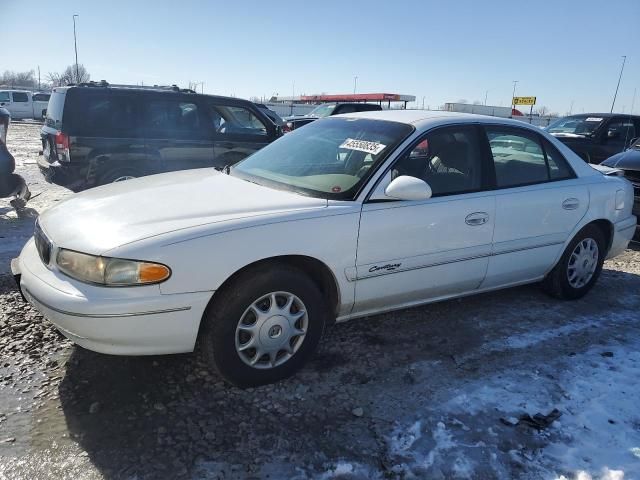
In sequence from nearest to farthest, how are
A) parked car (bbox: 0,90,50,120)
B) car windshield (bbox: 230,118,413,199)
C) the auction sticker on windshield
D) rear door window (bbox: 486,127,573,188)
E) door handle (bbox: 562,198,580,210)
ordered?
1. car windshield (bbox: 230,118,413,199)
2. the auction sticker on windshield
3. rear door window (bbox: 486,127,573,188)
4. door handle (bbox: 562,198,580,210)
5. parked car (bbox: 0,90,50,120)

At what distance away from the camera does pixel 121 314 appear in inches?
97.0

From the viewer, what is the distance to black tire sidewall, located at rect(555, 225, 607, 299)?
4.34 meters

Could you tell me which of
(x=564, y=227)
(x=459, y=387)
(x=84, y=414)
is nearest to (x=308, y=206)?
(x=459, y=387)

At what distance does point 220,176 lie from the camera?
3779mm

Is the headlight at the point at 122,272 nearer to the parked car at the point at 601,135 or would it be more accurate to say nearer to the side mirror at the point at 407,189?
the side mirror at the point at 407,189

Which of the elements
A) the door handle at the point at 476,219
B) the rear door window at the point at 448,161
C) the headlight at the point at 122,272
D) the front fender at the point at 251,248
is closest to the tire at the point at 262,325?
the front fender at the point at 251,248

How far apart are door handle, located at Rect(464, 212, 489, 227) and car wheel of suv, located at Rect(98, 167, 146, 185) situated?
498 centimetres

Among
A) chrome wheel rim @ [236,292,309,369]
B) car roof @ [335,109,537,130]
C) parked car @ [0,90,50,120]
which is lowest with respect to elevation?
parked car @ [0,90,50,120]

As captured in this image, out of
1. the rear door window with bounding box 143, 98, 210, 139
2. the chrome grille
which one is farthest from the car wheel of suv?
the chrome grille

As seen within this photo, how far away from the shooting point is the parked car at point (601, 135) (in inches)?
437

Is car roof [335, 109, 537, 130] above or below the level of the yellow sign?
below

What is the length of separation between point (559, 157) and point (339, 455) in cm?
311

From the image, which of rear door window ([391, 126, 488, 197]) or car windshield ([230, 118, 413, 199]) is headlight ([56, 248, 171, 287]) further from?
rear door window ([391, 126, 488, 197])

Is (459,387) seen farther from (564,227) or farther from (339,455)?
(564,227)
